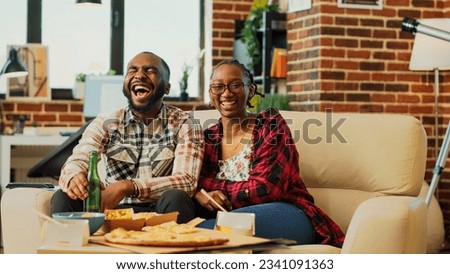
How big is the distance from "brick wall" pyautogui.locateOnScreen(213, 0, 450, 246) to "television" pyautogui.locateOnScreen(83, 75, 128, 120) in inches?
46.2

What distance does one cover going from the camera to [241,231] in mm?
2301

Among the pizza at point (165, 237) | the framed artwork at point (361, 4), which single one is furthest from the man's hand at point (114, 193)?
the framed artwork at point (361, 4)

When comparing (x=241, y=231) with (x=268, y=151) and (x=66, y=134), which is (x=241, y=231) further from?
(x=66, y=134)

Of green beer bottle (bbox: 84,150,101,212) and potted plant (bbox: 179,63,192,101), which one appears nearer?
green beer bottle (bbox: 84,150,101,212)

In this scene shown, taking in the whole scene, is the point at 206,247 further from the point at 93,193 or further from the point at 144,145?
the point at 144,145

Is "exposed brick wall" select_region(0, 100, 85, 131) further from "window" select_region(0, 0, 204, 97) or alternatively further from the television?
the television

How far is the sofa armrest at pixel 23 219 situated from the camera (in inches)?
109

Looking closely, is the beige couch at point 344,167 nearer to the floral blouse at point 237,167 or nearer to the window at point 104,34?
the floral blouse at point 237,167

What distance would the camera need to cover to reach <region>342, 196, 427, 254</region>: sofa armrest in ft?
8.14

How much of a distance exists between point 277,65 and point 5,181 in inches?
75.6

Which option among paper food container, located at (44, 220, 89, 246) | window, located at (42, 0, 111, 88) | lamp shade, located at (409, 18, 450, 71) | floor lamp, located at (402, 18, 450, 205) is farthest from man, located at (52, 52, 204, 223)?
window, located at (42, 0, 111, 88)

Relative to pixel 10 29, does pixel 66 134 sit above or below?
below

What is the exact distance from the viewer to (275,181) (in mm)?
2945

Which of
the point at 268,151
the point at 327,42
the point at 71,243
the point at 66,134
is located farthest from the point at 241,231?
the point at 66,134
